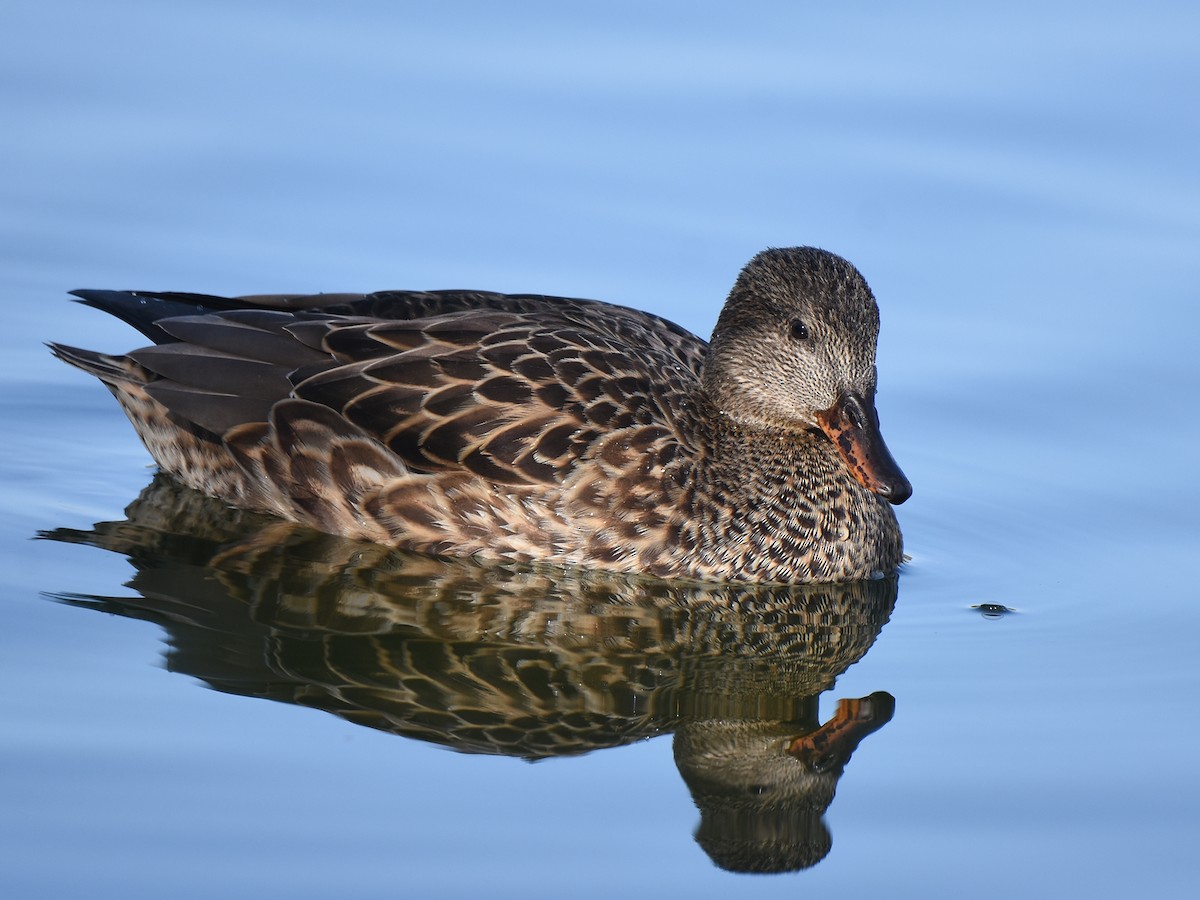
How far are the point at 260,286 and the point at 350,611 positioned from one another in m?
3.82

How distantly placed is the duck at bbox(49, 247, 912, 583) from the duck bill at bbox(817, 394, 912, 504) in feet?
0.03

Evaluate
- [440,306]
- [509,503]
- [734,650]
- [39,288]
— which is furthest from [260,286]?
[734,650]

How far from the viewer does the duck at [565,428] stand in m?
9.83

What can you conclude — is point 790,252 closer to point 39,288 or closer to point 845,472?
point 845,472

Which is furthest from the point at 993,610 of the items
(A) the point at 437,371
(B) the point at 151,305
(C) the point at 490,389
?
(B) the point at 151,305

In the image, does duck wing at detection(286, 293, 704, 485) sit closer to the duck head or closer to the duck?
the duck

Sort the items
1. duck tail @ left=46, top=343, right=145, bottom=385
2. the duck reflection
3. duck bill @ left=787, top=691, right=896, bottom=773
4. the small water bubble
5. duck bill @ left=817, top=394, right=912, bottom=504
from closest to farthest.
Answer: the duck reflection < duck bill @ left=787, top=691, right=896, bottom=773 < the small water bubble < duck bill @ left=817, top=394, right=912, bottom=504 < duck tail @ left=46, top=343, right=145, bottom=385

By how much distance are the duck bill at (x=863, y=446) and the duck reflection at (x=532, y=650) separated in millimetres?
623

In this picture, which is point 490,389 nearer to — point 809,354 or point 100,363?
point 809,354

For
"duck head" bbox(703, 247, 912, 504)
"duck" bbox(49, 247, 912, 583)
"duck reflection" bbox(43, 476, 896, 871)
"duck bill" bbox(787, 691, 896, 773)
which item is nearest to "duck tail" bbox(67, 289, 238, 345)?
"duck" bbox(49, 247, 912, 583)

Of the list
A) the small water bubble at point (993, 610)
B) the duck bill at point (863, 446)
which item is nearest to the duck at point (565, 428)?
the duck bill at point (863, 446)

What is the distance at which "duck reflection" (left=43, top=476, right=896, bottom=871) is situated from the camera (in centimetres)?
805

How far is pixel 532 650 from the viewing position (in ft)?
29.5

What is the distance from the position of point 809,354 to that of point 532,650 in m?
2.17
